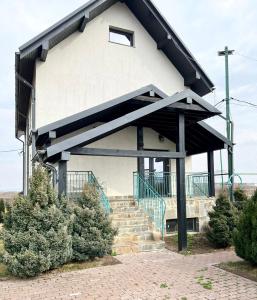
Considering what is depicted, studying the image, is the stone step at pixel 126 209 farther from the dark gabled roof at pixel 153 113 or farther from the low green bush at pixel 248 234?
the low green bush at pixel 248 234

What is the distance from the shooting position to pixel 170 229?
37.8 feet

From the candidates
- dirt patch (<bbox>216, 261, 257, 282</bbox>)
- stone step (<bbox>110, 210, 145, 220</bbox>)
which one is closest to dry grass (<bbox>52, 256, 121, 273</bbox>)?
stone step (<bbox>110, 210, 145, 220</bbox>)

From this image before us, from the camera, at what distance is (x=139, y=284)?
5.96 metres

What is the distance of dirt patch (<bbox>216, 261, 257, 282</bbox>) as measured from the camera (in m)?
6.41

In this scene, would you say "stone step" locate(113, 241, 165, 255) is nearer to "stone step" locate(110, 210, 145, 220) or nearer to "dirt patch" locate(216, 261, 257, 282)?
"stone step" locate(110, 210, 145, 220)

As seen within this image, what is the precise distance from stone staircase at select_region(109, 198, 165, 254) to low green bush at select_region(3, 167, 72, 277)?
6.33 feet

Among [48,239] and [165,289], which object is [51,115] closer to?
[48,239]

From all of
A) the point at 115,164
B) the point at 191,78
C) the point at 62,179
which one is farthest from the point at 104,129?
the point at 191,78

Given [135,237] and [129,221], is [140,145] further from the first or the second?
[135,237]

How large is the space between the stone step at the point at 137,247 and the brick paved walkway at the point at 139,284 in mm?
865

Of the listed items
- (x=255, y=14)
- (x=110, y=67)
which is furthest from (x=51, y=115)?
(x=255, y=14)

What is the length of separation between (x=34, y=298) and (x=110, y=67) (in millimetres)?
9948

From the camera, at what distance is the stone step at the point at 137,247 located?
846 centimetres

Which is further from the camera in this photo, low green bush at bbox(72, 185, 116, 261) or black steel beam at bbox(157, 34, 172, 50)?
black steel beam at bbox(157, 34, 172, 50)
